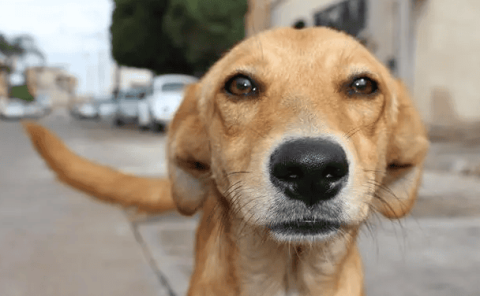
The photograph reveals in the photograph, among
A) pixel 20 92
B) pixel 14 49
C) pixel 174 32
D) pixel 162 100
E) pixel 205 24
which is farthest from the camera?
pixel 20 92

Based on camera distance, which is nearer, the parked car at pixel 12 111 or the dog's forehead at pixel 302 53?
the dog's forehead at pixel 302 53

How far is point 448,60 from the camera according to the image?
11.7m

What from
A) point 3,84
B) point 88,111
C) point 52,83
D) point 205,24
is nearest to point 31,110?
point 88,111

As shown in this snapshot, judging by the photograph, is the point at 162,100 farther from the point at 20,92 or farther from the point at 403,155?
the point at 20,92

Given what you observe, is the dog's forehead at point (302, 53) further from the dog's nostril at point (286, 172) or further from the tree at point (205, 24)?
the tree at point (205, 24)

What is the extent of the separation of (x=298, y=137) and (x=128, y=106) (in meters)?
23.0

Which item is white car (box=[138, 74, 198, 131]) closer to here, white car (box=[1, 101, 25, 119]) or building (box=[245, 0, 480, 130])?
building (box=[245, 0, 480, 130])

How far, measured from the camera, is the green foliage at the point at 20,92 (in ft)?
277

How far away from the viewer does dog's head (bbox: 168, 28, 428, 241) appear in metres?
1.75

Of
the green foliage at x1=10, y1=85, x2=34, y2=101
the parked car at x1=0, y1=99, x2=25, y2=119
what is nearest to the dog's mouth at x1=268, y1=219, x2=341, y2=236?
the parked car at x1=0, y1=99, x2=25, y2=119

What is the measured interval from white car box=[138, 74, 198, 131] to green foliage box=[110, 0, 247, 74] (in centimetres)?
306

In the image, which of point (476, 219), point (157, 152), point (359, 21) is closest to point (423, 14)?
point (359, 21)

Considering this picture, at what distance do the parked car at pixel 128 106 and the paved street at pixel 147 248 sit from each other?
56.4 ft

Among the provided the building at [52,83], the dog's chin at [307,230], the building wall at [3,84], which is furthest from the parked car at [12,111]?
the building at [52,83]
